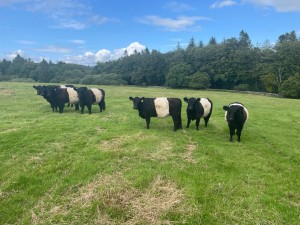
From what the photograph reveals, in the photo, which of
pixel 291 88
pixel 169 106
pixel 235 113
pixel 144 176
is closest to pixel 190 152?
pixel 144 176

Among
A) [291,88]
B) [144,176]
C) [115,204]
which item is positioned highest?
[291,88]

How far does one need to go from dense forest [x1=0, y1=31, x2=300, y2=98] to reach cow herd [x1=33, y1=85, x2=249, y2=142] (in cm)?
4286

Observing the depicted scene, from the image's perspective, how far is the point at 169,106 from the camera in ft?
50.6

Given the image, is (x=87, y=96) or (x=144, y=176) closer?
A: (x=144, y=176)

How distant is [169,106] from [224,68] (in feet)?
201

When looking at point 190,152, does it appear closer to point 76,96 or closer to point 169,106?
point 169,106

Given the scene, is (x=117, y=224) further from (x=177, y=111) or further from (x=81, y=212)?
(x=177, y=111)

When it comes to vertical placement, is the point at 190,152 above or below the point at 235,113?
below

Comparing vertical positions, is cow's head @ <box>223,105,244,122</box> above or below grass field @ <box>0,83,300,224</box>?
above

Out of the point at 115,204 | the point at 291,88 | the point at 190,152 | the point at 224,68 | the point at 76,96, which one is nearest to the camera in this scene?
the point at 115,204

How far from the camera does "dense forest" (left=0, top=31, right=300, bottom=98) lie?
211ft

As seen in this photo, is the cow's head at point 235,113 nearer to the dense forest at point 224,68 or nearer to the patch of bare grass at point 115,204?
the patch of bare grass at point 115,204

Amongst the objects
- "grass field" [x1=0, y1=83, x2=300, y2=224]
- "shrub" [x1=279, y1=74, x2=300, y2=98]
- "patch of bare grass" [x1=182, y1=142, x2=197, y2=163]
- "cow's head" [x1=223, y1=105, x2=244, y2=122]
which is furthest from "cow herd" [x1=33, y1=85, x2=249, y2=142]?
"shrub" [x1=279, y1=74, x2=300, y2=98]

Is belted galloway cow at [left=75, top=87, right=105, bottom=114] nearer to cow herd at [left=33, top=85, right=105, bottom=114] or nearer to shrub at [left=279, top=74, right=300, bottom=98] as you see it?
cow herd at [left=33, top=85, right=105, bottom=114]
